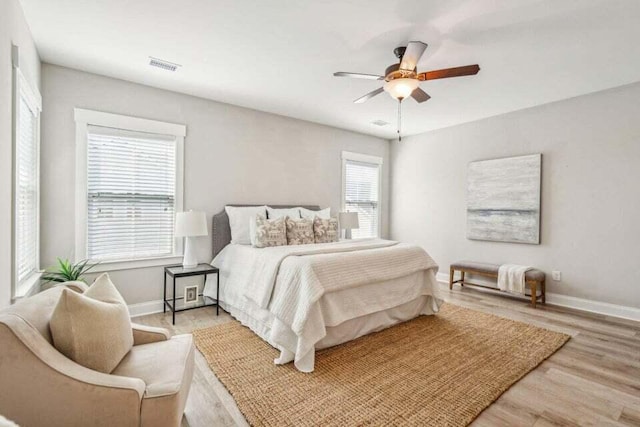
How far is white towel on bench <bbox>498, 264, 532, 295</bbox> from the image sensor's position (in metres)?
4.17

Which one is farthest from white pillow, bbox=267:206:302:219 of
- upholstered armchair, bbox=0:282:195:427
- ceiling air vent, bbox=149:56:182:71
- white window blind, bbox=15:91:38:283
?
upholstered armchair, bbox=0:282:195:427

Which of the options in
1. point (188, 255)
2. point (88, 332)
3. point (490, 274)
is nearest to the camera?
point (88, 332)

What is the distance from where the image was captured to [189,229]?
3.51m

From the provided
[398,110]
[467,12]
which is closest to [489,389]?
[467,12]

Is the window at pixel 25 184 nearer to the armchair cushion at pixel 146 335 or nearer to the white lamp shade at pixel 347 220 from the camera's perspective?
the armchair cushion at pixel 146 335

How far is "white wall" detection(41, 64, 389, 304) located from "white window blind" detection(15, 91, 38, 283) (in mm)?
204

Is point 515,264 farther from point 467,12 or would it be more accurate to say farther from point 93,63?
point 93,63

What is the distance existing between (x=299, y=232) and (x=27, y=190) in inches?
103

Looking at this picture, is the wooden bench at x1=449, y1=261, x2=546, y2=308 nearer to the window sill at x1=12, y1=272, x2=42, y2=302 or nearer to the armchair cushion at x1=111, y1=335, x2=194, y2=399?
the armchair cushion at x1=111, y1=335, x2=194, y2=399

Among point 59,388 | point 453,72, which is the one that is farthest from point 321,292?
point 453,72

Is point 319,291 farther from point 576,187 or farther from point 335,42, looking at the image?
point 576,187

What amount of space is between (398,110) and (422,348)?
10.3 feet

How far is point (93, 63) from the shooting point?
123 inches

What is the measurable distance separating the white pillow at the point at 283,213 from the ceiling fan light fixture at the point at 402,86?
7.05ft
